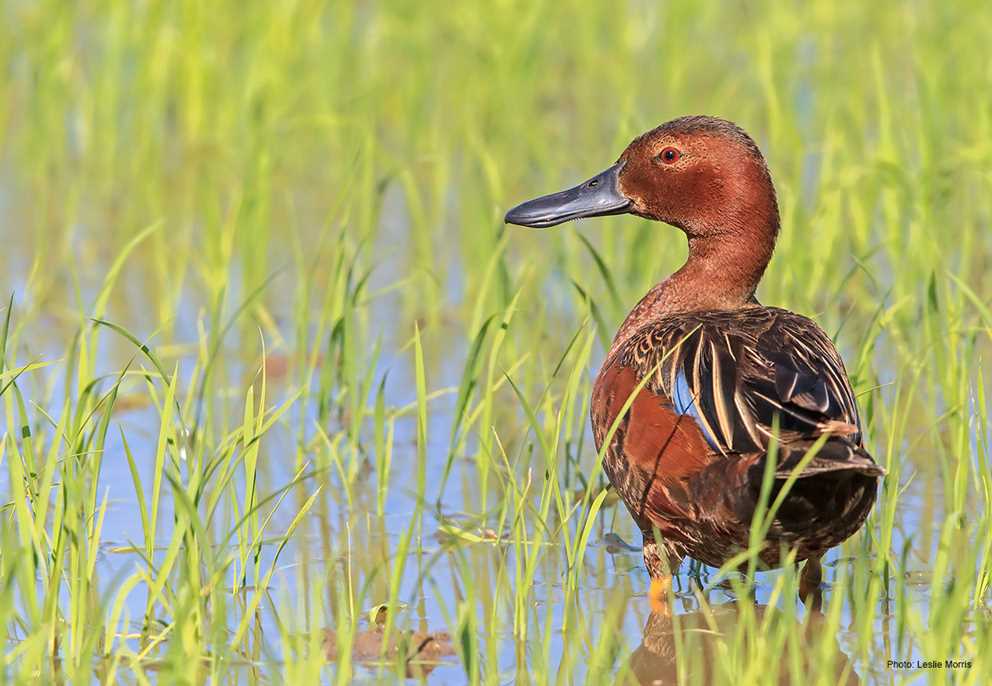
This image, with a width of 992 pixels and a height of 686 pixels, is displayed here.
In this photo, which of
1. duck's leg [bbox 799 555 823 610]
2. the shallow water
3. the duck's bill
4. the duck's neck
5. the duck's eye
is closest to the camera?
the shallow water

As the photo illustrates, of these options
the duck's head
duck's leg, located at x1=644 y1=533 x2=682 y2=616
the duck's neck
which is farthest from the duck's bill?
duck's leg, located at x1=644 y1=533 x2=682 y2=616

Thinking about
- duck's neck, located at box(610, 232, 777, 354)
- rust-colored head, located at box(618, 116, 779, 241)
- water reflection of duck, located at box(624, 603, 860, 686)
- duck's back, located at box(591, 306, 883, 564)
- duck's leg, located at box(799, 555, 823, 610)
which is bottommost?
water reflection of duck, located at box(624, 603, 860, 686)

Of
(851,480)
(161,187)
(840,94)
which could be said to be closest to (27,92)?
(161,187)

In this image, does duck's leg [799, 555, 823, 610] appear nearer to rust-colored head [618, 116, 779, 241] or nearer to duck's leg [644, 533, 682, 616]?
duck's leg [644, 533, 682, 616]

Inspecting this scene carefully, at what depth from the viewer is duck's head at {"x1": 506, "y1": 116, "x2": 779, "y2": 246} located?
465 cm

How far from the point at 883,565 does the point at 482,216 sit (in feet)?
7.88

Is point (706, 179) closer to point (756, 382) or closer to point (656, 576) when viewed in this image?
point (756, 382)

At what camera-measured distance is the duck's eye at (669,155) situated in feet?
15.6

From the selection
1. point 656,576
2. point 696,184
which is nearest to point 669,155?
point 696,184

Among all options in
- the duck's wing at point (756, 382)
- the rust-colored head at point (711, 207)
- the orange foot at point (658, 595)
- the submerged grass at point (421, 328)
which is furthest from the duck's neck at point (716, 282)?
the orange foot at point (658, 595)

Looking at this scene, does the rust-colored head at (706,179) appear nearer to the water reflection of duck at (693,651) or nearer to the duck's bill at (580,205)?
the duck's bill at (580,205)

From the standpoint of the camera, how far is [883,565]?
12.8 ft

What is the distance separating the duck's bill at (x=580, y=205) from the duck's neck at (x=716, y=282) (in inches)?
14.8

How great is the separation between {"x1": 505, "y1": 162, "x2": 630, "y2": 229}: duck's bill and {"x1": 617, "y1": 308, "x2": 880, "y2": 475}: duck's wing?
2.43ft
